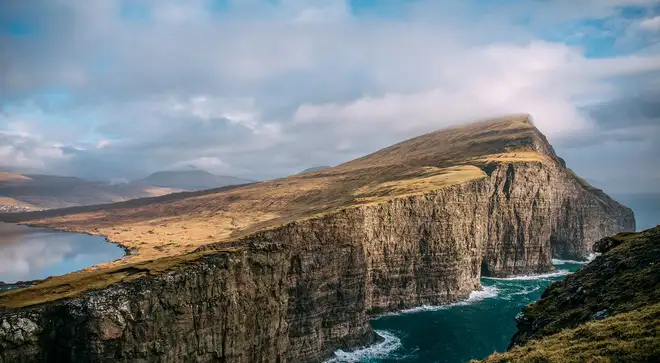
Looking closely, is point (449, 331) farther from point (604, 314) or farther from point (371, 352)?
point (604, 314)

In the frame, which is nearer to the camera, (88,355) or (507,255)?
(88,355)

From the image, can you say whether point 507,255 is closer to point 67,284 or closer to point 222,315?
point 222,315

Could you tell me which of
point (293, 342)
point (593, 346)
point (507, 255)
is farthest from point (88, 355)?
point (507, 255)

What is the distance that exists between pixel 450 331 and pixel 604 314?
2966 inches

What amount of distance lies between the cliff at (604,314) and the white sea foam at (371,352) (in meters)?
47.7

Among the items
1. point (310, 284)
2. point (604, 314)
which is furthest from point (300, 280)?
point (604, 314)

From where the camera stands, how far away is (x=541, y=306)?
45.2 meters

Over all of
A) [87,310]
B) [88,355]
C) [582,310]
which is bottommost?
[88,355]

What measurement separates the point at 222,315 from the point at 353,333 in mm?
39108

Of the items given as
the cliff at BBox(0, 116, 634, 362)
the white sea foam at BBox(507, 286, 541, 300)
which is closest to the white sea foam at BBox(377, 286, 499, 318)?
the cliff at BBox(0, 116, 634, 362)

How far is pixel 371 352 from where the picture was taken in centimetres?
8994

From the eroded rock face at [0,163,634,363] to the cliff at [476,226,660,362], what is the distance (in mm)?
39983

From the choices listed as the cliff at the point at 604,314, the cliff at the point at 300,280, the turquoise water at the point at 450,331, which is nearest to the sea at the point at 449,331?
the turquoise water at the point at 450,331

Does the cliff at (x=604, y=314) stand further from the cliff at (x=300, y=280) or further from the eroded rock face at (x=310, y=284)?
the cliff at (x=300, y=280)
